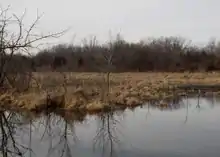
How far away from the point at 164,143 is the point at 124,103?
933 cm

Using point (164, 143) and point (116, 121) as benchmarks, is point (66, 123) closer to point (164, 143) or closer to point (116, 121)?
point (116, 121)

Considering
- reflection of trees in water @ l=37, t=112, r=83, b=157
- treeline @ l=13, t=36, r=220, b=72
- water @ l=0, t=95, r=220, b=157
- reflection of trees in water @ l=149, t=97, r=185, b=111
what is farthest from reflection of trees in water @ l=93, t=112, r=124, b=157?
treeline @ l=13, t=36, r=220, b=72

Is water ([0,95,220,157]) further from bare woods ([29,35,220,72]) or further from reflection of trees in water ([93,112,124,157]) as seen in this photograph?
bare woods ([29,35,220,72])

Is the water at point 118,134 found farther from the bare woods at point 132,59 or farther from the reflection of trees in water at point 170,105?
→ the bare woods at point 132,59

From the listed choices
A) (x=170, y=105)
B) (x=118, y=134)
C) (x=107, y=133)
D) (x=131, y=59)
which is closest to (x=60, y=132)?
(x=107, y=133)

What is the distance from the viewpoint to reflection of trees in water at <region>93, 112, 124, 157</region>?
1033 cm

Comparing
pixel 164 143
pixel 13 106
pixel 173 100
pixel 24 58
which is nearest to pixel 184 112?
pixel 173 100

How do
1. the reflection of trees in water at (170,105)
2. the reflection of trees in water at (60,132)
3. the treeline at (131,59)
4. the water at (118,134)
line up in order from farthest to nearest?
1. the treeline at (131,59)
2. the reflection of trees in water at (170,105)
3. the reflection of trees in water at (60,132)
4. the water at (118,134)

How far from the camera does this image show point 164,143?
10352 mm

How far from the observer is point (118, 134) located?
12031 millimetres

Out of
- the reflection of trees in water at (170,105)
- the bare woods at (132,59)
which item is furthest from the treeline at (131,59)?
the reflection of trees in water at (170,105)

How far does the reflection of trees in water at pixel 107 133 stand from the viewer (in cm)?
1033

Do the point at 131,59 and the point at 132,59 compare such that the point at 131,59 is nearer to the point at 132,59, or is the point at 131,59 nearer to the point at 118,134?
the point at 132,59

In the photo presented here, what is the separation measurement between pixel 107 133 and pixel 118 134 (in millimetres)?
419
